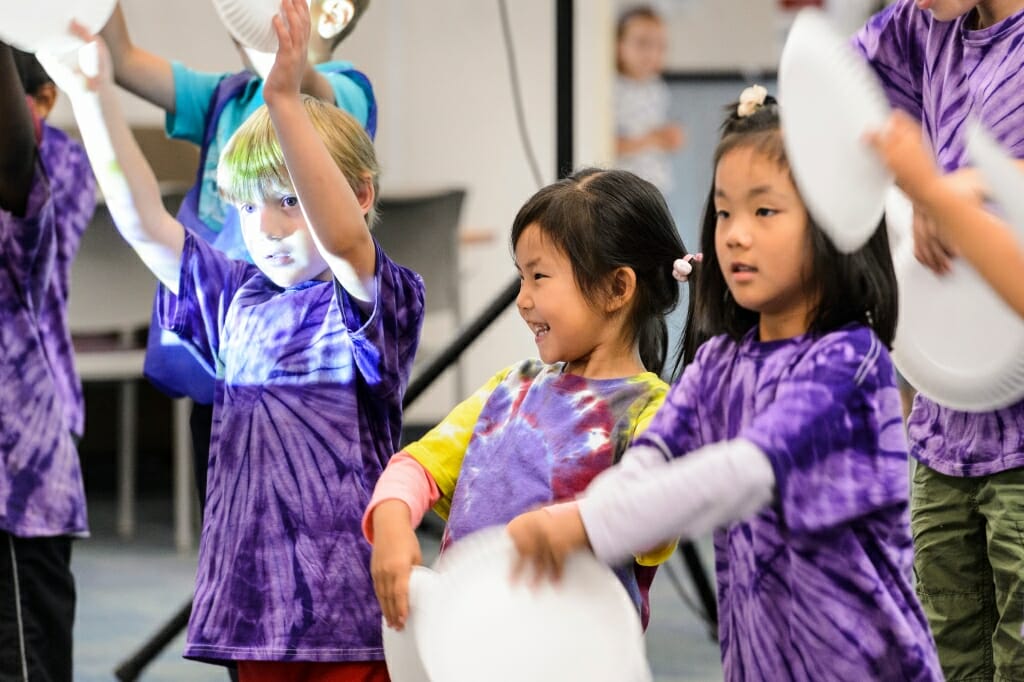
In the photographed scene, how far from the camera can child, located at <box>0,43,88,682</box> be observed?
174cm

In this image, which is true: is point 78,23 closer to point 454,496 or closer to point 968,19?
point 454,496

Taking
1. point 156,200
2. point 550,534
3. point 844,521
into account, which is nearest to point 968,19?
point 844,521

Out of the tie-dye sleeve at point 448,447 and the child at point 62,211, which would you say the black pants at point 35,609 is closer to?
the child at point 62,211

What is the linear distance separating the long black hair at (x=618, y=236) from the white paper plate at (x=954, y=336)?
0.20 metres

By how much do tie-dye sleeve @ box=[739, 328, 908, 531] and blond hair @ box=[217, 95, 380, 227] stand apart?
0.55 meters

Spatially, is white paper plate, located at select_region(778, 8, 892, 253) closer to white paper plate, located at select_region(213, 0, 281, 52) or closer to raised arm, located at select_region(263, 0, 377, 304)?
raised arm, located at select_region(263, 0, 377, 304)

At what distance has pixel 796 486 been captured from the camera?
1.03 m

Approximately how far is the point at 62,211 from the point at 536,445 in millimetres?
923

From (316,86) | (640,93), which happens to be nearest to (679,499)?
(316,86)

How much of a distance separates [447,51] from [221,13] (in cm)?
331

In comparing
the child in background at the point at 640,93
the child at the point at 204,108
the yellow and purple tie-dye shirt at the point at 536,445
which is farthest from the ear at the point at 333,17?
the child in background at the point at 640,93

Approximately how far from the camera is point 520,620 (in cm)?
108

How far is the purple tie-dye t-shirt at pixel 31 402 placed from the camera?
69.0 inches

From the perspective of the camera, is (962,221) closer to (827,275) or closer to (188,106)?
(827,275)
